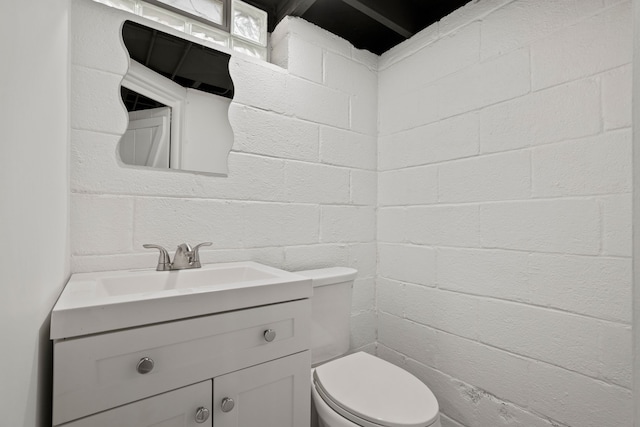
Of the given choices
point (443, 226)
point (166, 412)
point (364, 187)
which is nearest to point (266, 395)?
point (166, 412)

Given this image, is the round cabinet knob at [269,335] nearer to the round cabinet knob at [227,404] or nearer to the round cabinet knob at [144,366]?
the round cabinet knob at [227,404]

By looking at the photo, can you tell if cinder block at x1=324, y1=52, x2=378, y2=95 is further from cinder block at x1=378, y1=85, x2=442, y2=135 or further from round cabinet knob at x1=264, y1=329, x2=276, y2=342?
round cabinet knob at x1=264, y1=329, x2=276, y2=342

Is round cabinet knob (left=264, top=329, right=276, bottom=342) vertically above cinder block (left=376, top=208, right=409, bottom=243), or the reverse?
cinder block (left=376, top=208, right=409, bottom=243)

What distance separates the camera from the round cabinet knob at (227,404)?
2.67 feet

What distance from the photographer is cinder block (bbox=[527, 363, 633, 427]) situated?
3.20ft

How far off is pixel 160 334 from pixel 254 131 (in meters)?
0.98

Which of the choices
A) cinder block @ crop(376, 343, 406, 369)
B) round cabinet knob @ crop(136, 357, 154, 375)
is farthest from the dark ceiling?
cinder block @ crop(376, 343, 406, 369)

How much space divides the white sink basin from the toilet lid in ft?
1.42

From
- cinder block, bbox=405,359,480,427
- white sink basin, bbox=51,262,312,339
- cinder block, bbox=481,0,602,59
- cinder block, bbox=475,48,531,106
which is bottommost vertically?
cinder block, bbox=405,359,480,427

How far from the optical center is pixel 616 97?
100cm

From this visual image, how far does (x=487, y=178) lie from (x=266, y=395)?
125cm

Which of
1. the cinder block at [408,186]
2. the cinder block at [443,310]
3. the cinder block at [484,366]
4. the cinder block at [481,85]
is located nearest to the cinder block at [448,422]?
the cinder block at [484,366]

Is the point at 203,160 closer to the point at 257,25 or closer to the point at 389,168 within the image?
the point at 257,25

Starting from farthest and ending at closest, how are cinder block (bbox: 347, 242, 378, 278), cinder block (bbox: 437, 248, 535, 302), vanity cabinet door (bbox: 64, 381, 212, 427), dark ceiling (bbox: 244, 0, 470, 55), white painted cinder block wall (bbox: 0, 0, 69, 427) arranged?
cinder block (bbox: 347, 242, 378, 278) < dark ceiling (bbox: 244, 0, 470, 55) < cinder block (bbox: 437, 248, 535, 302) < vanity cabinet door (bbox: 64, 381, 212, 427) < white painted cinder block wall (bbox: 0, 0, 69, 427)
